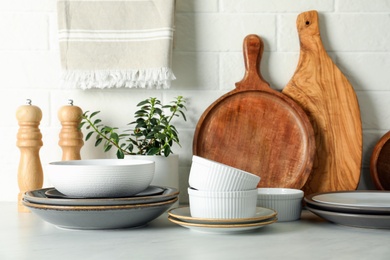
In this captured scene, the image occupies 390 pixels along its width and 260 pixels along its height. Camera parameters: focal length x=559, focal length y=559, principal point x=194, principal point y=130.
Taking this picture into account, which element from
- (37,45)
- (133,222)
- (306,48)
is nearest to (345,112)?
(306,48)

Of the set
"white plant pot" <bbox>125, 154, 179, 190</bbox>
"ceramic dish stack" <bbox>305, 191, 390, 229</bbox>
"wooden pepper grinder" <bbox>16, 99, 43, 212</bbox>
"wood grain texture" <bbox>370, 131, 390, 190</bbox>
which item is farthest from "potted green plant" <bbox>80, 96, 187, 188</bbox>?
"wood grain texture" <bbox>370, 131, 390, 190</bbox>

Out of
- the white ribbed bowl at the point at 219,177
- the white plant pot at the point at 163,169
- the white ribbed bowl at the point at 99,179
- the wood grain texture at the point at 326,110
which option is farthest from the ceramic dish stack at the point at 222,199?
the wood grain texture at the point at 326,110

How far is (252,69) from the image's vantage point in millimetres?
1435

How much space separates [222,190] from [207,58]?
520 millimetres

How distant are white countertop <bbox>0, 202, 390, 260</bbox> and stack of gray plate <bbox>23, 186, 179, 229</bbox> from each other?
2cm

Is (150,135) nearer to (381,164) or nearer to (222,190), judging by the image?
(222,190)

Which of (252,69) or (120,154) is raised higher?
(252,69)

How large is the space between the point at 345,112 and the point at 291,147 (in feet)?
0.54

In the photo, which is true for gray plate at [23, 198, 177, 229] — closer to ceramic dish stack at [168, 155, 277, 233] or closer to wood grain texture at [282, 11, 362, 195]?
ceramic dish stack at [168, 155, 277, 233]

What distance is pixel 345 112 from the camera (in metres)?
1.42

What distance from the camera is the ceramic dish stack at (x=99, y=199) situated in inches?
41.1

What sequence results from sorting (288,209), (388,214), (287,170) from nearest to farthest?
(388,214), (288,209), (287,170)

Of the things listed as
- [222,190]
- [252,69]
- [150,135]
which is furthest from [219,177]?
[252,69]

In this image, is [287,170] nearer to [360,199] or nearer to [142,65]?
[360,199]
